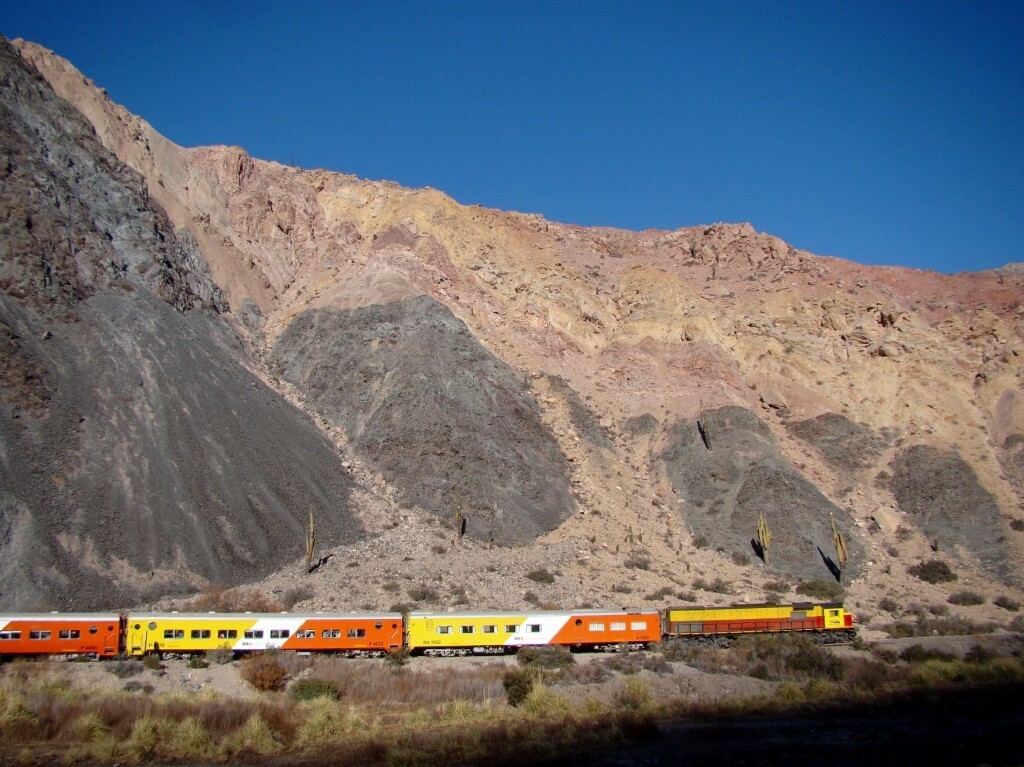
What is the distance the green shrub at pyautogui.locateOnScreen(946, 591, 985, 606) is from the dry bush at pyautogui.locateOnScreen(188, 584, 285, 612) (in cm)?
3056

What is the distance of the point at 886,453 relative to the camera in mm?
49031

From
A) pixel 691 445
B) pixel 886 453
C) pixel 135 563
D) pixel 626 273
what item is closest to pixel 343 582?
pixel 135 563

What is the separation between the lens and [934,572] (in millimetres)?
39031

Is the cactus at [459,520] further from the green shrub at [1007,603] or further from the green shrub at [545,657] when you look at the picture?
the green shrub at [1007,603]

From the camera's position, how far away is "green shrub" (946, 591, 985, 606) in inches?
1412

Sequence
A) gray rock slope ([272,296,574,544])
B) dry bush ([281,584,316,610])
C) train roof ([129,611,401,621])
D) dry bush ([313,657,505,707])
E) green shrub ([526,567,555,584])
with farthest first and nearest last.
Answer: gray rock slope ([272,296,574,544]) < green shrub ([526,567,555,584]) < dry bush ([281,584,316,610]) < train roof ([129,611,401,621]) < dry bush ([313,657,505,707])

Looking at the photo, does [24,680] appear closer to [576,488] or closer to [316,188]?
[576,488]

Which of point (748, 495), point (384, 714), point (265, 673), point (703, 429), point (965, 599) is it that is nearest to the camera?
point (384, 714)

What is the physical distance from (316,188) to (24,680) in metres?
56.3

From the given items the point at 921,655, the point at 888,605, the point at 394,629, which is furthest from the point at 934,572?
the point at 394,629

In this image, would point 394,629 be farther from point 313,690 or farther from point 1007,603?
point 1007,603

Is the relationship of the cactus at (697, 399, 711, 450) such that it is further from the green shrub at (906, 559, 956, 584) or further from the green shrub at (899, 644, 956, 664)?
the green shrub at (899, 644, 956, 664)

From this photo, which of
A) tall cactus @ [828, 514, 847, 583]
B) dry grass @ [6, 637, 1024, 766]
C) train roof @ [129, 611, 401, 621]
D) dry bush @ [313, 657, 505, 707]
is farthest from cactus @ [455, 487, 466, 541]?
tall cactus @ [828, 514, 847, 583]

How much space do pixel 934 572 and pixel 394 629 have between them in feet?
95.6
